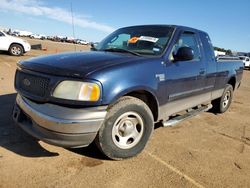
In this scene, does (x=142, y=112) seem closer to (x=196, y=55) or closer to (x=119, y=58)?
(x=119, y=58)

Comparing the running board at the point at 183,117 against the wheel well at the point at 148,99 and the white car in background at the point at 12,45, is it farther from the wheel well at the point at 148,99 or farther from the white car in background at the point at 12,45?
the white car in background at the point at 12,45

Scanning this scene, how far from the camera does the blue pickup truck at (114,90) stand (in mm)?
3082

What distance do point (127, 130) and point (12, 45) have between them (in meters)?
14.2

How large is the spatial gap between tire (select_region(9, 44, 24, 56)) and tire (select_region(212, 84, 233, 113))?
12.8 metres

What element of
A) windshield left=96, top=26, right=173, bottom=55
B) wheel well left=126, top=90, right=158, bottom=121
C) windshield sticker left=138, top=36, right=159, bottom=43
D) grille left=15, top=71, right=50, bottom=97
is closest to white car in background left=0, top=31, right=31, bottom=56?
windshield left=96, top=26, right=173, bottom=55

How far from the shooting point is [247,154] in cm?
415

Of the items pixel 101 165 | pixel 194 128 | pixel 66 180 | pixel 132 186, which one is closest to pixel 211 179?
pixel 132 186

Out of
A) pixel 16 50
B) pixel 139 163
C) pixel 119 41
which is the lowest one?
pixel 139 163

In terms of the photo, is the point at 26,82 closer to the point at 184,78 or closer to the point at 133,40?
the point at 133,40

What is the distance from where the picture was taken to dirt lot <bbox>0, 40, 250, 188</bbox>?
3.06 meters

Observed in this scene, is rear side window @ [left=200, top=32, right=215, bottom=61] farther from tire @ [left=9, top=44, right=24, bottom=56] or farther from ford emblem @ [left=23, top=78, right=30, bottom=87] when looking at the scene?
tire @ [left=9, top=44, right=24, bottom=56]

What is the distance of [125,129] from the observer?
3568 mm

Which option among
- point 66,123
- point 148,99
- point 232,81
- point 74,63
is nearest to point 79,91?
point 66,123

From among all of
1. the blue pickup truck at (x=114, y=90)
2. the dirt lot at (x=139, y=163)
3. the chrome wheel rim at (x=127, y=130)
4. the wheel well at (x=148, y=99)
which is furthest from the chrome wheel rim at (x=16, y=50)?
the chrome wheel rim at (x=127, y=130)
